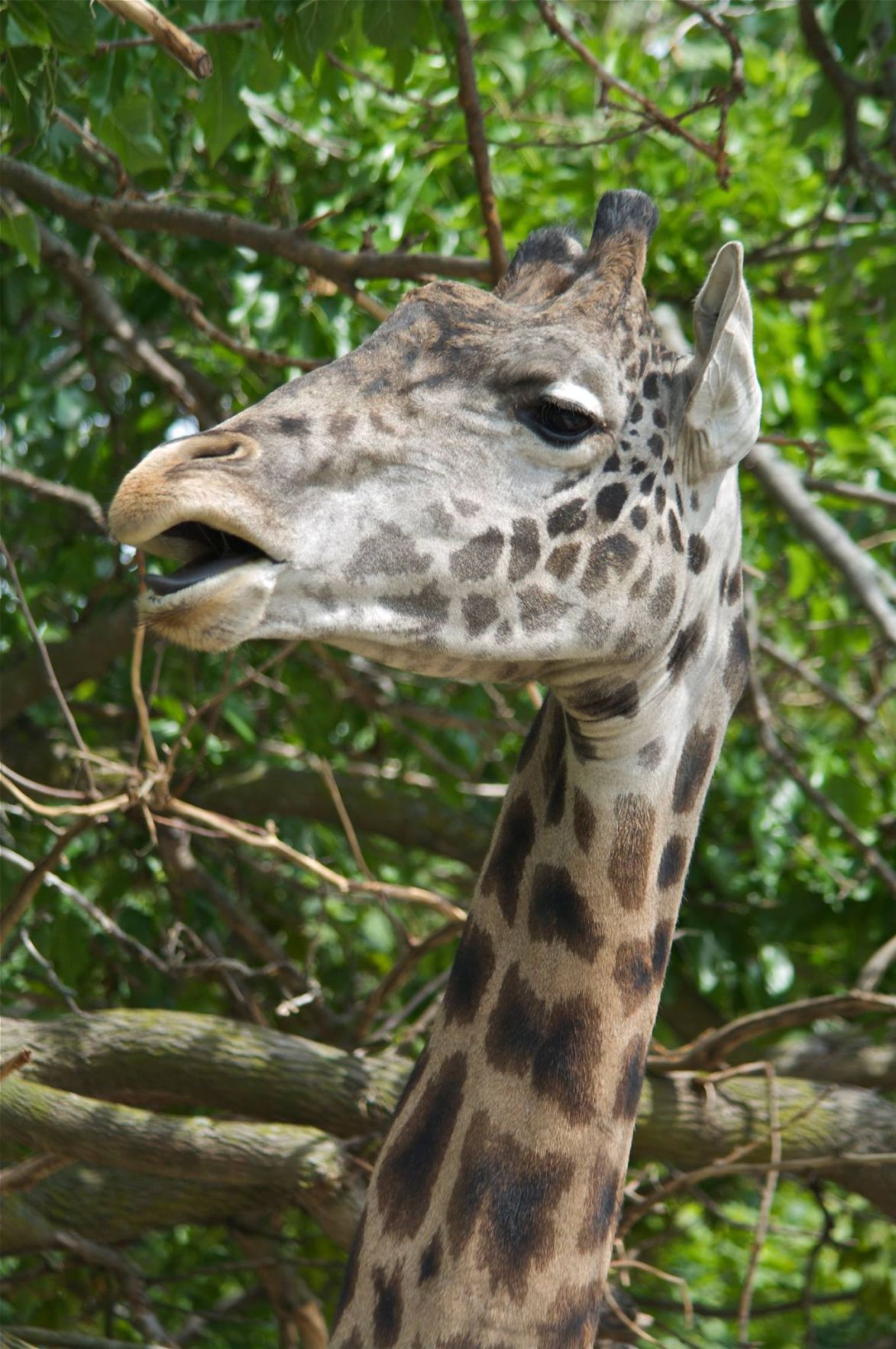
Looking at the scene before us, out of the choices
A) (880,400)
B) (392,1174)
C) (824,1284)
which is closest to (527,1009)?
(392,1174)

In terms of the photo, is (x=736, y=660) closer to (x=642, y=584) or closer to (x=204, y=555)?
(x=642, y=584)

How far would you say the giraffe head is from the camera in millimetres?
1743

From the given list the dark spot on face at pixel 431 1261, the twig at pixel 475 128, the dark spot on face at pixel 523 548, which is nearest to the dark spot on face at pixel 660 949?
the dark spot on face at pixel 431 1261

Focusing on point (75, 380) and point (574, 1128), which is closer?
point (574, 1128)

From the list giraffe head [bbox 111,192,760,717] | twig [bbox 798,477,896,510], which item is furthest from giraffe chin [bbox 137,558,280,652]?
twig [bbox 798,477,896,510]

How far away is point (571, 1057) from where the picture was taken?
2082mm

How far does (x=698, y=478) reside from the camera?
216 centimetres

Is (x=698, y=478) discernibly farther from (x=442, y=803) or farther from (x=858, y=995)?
(x=442, y=803)

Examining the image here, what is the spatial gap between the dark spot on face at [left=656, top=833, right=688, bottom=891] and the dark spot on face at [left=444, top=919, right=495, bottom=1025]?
26 cm

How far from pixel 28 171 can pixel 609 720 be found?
175 cm

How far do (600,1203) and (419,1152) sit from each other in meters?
0.25

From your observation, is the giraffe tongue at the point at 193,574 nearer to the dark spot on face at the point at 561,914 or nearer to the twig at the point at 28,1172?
the dark spot on face at the point at 561,914

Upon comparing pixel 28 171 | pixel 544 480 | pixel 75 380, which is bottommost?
pixel 544 480

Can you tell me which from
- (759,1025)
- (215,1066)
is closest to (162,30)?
(215,1066)
